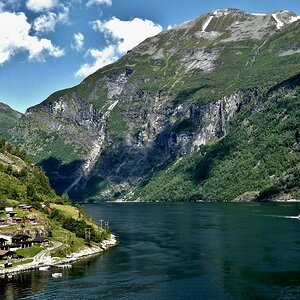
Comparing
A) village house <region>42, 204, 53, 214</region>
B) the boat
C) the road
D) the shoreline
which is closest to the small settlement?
the road

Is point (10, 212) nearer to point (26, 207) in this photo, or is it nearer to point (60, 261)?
point (26, 207)

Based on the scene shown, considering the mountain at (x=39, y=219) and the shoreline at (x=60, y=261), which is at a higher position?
the mountain at (x=39, y=219)

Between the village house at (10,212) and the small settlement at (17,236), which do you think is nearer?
the small settlement at (17,236)

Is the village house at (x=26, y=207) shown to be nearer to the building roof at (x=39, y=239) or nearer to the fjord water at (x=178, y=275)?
the building roof at (x=39, y=239)

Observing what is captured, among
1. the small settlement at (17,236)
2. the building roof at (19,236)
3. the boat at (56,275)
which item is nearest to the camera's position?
the boat at (56,275)

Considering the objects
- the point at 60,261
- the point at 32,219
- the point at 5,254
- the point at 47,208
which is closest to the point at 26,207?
the point at 32,219

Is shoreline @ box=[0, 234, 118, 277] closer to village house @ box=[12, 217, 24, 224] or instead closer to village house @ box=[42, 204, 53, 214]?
village house @ box=[12, 217, 24, 224]

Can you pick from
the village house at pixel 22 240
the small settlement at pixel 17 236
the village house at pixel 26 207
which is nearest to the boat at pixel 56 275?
the small settlement at pixel 17 236

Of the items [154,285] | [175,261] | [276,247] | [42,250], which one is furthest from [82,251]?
[276,247]

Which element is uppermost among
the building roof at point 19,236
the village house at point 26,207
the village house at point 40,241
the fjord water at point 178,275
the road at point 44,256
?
the village house at point 26,207

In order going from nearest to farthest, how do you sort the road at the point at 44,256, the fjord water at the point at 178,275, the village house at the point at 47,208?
the fjord water at the point at 178,275 < the road at the point at 44,256 < the village house at the point at 47,208
